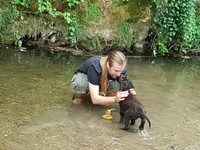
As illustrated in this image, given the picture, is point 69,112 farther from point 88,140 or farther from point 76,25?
point 76,25

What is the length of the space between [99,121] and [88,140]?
59 cm

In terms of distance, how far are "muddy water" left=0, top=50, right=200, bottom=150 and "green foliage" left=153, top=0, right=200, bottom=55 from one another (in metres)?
1.36

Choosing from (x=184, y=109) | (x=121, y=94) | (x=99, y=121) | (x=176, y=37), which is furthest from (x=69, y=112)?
(x=176, y=37)

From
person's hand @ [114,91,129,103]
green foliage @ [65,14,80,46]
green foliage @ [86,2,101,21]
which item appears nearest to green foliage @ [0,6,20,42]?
green foliage @ [65,14,80,46]

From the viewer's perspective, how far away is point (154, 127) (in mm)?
→ 4609

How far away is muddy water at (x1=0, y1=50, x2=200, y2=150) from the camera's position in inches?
160

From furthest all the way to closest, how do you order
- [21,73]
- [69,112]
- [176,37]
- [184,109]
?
[176,37] < [21,73] < [184,109] < [69,112]

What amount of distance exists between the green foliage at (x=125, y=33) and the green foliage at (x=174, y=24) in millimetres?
659

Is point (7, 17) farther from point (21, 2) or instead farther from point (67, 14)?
point (67, 14)

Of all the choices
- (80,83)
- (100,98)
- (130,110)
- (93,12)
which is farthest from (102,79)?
(93,12)

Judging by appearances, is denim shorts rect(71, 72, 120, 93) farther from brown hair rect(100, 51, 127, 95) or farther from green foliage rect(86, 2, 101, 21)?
green foliage rect(86, 2, 101, 21)

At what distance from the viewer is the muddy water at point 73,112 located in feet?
13.3

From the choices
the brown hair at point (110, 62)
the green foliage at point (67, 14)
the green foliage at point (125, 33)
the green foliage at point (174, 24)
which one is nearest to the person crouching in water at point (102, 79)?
the brown hair at point (110, 62)

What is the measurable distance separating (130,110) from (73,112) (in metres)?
0.94
